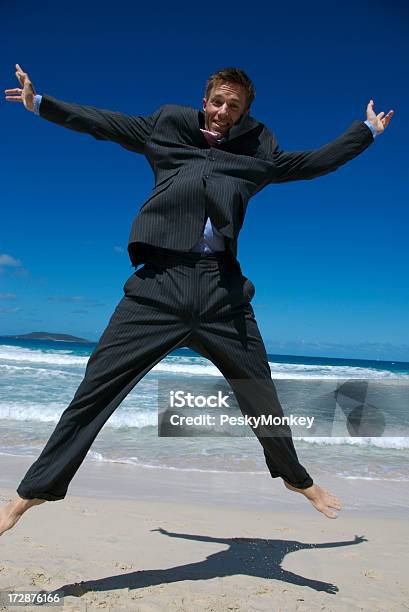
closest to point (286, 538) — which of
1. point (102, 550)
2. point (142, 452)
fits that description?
point (102, 550)

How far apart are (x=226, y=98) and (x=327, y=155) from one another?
0.62 meters

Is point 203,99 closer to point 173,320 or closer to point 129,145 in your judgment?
point 129,145

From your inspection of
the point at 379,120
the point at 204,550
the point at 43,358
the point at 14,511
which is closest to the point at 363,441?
the point at 204,550

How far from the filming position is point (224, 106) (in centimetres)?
258

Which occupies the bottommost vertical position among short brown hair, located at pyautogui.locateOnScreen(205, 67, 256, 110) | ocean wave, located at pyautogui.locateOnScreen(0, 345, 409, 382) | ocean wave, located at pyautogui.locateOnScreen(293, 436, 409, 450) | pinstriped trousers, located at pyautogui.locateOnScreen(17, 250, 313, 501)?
ocean wave, located at pyautogui.locateOnScreen(293, 436, 409, 450)

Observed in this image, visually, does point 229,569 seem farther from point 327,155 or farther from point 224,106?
point 224,106

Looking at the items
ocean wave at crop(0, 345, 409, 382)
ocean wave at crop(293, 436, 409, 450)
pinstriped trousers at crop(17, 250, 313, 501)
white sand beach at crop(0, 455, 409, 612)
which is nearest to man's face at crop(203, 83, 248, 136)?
pinstriped trousers at crop(17, 250, 313, 501)

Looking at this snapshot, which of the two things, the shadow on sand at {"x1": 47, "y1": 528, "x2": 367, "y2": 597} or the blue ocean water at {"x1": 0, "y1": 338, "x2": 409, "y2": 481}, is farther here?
the blue ocean water at {"x1": 0, "y1": 338, "x2": 409, "y2": 481}

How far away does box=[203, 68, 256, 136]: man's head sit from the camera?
8.39 feet

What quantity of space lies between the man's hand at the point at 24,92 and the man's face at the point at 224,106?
0.83 meters

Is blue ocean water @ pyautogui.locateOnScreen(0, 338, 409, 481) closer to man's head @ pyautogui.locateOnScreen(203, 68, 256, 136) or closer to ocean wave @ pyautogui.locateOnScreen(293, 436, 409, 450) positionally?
ocean wave @ pyautogui.locateOnScreen(293, 436, 409, 450)

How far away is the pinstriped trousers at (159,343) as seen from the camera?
95.5 inches
